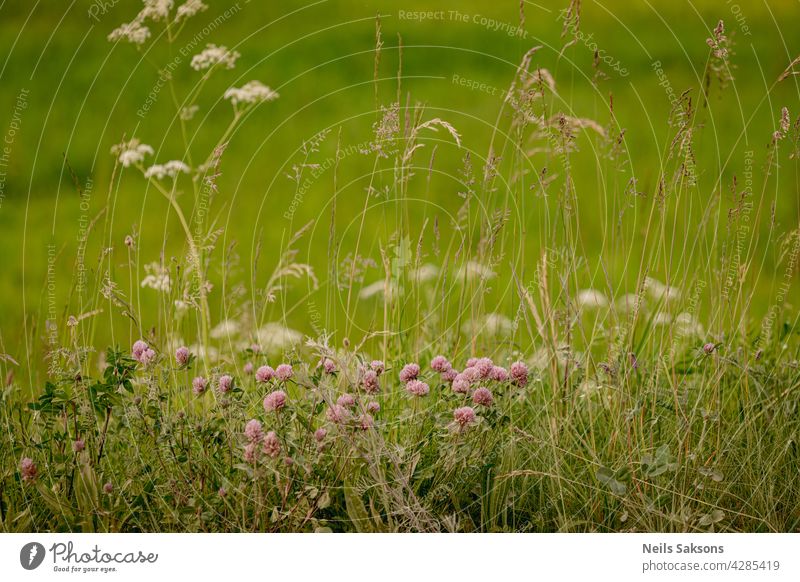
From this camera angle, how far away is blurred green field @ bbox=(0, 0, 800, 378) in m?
3.00

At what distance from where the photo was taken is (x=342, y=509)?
2301 millimetres

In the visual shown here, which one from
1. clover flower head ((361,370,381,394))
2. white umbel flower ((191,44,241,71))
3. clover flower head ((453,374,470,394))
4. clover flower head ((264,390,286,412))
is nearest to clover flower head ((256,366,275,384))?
clover flower head ((264,390,286,412))

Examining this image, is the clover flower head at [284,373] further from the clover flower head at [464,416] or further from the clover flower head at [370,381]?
the clover flower head at [464,416]

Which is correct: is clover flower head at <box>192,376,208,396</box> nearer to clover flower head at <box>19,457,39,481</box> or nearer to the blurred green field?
clover flower head at <box>19,457,39,481</box>

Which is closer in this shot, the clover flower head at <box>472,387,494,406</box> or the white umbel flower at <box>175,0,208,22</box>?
the clover flower head at <box>472,387,494,406</box>

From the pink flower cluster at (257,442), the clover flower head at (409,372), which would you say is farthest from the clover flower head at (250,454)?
the clover flower head at (409,372)

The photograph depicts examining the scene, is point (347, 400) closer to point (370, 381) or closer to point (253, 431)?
point (370, 381)

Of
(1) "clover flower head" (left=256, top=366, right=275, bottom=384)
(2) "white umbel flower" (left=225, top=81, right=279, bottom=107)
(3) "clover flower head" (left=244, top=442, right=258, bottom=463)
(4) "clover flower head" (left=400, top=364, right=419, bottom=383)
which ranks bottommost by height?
(3) "clover flower head" (left=244, top=442, right=258, bottom=463)

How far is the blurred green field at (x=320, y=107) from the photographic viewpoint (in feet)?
9.84

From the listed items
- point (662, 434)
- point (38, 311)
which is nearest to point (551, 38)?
point (662, 434)

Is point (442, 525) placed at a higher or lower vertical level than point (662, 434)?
lower
